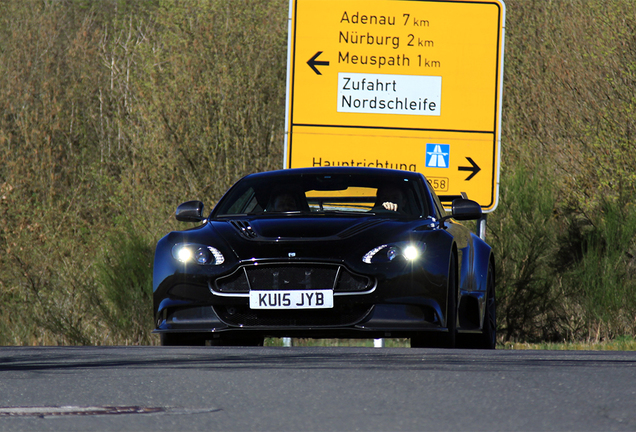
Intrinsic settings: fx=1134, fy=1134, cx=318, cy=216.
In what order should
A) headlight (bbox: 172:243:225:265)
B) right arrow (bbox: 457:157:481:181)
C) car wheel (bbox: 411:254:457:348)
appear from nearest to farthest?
headlight (bbox: 172:243:225:265), car wheel (bbox: 411:254:457:348), right arrow (bbox: 457:157:481:181)

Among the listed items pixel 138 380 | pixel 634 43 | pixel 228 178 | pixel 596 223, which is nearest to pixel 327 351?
pixel 138 380

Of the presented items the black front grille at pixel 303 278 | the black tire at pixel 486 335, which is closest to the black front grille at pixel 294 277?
the black front grille at pixel 303 278

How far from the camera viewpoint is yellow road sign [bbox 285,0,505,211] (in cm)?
1447

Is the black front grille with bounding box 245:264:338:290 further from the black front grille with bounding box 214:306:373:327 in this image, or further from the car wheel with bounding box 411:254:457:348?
the car wheel with bounding box 411:254:457:348

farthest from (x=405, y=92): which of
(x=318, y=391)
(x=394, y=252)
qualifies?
(x=318, y=391)

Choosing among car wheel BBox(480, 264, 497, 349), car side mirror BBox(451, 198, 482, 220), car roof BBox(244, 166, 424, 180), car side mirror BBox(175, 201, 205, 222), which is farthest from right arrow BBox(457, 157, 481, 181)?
car side mirror BBox(175, 201, 205, 222)

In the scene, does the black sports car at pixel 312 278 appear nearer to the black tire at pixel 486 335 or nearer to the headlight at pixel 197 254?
the headlight at pixel 197 254

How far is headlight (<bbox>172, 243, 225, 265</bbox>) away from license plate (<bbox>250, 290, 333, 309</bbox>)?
0.38 m

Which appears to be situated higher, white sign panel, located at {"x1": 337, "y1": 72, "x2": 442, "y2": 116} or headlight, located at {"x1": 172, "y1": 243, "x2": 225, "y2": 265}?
white sign panel, located at {"x1": 337, "y1": 72, "x2": 442, "y2": 116}

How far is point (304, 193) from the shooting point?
873 centimetres

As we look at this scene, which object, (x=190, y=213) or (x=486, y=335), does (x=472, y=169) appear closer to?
(x=486, y=335)

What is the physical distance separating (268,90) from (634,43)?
10109 mm

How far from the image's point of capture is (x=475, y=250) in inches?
360

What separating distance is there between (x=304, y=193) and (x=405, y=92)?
6152mm
